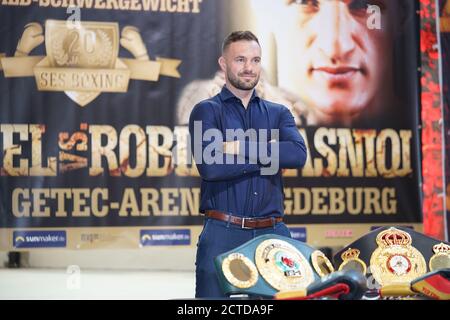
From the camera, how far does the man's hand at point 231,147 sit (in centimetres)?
298

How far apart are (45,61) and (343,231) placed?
291 centimetres

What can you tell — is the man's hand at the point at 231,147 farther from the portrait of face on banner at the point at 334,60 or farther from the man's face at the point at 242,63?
the portrait of face on banner at the point at 334,60

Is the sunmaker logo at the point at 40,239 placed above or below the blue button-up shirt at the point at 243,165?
below

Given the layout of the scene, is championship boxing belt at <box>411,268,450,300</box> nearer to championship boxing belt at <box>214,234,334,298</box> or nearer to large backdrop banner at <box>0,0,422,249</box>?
championship boxing belt at <box>214,234,334,298</box>

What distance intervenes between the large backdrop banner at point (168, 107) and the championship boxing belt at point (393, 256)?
368 centimetres

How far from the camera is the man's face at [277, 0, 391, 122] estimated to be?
20.6ft

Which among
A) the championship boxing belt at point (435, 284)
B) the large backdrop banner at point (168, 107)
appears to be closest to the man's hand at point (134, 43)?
the large backdrop banner at point (168, 107)

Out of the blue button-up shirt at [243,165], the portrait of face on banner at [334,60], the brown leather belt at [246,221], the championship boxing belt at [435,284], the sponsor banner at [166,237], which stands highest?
the portrait of face on banner at [334,60]

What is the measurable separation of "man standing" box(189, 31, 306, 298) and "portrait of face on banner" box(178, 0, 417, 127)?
3.00 metres

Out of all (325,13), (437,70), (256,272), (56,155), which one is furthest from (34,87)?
(256,272)

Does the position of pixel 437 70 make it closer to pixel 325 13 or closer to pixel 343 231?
pixel 325 13
